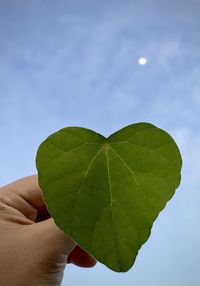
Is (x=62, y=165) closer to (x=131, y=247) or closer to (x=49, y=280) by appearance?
(x=131, y=247)

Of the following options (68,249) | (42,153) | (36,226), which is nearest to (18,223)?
(36,226)

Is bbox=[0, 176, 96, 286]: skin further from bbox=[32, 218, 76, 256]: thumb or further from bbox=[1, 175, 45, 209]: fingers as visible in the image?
bbox=[1, 175, 45, 209]: fingers

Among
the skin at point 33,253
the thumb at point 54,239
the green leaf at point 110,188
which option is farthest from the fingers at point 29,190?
the green leaf at point 110,188

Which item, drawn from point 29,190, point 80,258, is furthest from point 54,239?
point 29,190

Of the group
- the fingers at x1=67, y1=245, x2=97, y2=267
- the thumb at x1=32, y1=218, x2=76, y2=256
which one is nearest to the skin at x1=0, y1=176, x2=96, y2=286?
the thumb at x1=32, y1=218, x2=76, y2=256

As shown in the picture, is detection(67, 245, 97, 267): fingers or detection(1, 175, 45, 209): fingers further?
detection(1, 175, 45, 209): fingers

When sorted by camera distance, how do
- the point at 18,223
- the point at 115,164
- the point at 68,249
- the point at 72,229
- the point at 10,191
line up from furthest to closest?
the point at 10,191, the point at 18,223, the point at 68,249, the point at 115,164, the point at 72,229

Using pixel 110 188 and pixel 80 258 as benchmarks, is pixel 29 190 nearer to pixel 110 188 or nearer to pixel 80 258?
pixel 80 258

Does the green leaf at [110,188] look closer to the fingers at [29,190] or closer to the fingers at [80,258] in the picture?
the fingers at [80,258]
